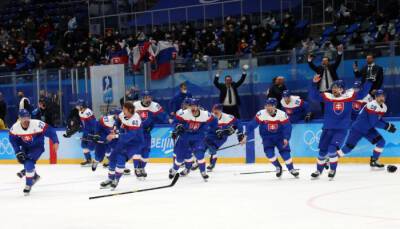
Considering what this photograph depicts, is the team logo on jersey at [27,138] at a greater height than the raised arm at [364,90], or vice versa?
the raised arm at [364,90]

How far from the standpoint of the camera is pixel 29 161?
11664mm

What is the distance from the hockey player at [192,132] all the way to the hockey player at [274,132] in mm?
941

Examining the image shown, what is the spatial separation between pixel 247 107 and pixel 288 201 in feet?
24.8

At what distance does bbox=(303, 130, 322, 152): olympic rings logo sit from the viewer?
51.5 ft

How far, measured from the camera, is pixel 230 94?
16.7m

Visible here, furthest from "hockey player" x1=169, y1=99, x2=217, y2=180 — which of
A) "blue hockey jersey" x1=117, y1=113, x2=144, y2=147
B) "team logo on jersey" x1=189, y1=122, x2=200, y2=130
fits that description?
"blue hockey jersey" x1=117, y1=113, x2=144, y2=147

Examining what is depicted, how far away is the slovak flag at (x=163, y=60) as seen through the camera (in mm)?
18000

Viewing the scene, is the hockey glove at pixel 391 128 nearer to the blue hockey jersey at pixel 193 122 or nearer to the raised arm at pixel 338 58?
the raised arm at pixel 338 58

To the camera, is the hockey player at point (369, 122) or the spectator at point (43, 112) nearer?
the hockey player at point (369, 122)

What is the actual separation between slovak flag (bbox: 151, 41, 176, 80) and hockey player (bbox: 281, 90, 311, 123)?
3.29m

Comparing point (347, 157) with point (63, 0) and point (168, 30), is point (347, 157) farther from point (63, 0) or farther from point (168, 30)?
point (63, 0)

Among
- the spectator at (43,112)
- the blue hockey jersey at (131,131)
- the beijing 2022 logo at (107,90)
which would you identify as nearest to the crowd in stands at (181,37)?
the beijing 2022 logo at (107,90)

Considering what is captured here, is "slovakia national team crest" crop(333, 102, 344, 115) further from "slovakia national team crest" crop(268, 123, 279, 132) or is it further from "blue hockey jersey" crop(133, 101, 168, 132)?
"blue hockey jersey" crop(133, 101, 168, 132)

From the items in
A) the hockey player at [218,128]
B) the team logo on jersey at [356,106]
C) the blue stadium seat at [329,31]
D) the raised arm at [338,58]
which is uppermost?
the blue stadium seat at [329,31]
